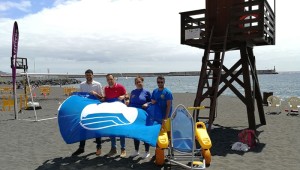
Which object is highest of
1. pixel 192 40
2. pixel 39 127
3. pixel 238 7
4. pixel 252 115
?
pixel 238 7

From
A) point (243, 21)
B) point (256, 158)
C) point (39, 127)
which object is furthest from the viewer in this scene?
point (39, 127)

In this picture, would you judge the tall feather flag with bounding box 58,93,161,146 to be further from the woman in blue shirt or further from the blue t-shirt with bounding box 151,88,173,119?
the blue t-shirt with bounding box 151,88,173,119

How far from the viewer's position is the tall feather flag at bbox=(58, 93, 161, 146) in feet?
22.8

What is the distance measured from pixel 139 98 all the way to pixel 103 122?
1.24m

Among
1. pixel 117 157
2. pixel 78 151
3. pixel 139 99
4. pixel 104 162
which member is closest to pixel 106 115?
pixel 139 99

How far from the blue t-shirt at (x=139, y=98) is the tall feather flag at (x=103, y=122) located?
0.83 feet

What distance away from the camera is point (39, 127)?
13.3 metres

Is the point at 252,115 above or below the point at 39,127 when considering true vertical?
above

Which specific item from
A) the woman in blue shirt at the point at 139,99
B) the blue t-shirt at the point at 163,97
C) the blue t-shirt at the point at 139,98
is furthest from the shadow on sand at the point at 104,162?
the blue t-shirt at the point at 139,98

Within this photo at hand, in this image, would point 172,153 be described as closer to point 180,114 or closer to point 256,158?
point 180,114

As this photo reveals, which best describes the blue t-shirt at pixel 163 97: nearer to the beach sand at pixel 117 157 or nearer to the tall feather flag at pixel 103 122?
the tall feather flag at pixel 103 122

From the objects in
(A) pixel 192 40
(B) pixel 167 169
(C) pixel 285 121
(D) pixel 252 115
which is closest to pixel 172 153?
(B) pixel 167 169

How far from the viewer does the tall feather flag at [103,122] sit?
6.96 metres

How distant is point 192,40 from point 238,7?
2.17 m
